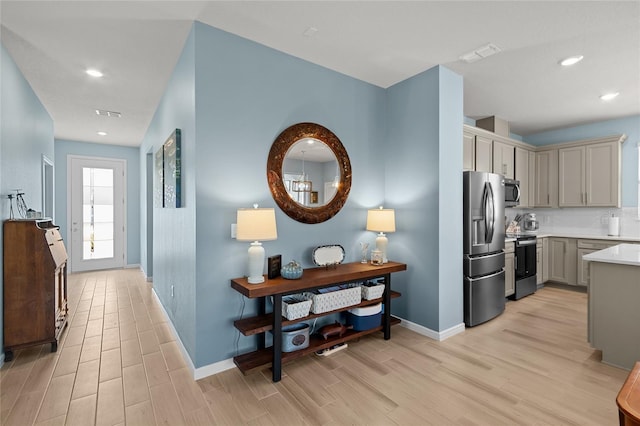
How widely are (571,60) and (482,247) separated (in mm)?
2010

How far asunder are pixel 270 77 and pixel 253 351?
93.6 inches

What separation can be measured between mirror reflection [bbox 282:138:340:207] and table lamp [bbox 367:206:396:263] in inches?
18.7

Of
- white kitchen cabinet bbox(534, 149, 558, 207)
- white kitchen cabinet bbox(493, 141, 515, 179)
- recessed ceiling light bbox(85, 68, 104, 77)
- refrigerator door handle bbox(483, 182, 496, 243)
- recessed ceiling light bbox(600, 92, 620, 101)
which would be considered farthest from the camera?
white kitchen cabinet bbox(534, 149, 558, 207)

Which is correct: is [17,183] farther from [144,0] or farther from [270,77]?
[270,77]

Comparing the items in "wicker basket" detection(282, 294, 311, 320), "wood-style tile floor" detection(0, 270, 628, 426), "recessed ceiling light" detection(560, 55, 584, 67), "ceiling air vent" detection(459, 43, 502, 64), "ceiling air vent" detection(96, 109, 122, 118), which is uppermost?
"recessed ceiling light" detection(560, 55, 584, 67)

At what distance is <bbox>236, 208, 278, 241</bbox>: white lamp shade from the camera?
7.59ft

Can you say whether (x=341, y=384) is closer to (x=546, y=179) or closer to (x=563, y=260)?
(x=563, y=260)

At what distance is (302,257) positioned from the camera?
9.77 ft

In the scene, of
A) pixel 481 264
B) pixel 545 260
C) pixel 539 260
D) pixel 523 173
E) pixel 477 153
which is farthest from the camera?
pixel 523 173

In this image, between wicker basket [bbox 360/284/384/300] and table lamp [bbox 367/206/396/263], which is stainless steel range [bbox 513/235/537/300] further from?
wicker basket [bbox 360/284/384/300]

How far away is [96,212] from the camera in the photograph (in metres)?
6.35

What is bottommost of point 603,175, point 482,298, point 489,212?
point 482,298

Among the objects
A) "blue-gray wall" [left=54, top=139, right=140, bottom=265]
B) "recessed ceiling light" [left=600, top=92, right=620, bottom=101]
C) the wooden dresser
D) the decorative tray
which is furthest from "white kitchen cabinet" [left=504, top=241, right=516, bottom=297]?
"blue-gray wall" [left=54, top=139, right=140, bottom=265]

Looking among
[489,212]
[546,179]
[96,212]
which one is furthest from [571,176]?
[96,212]
